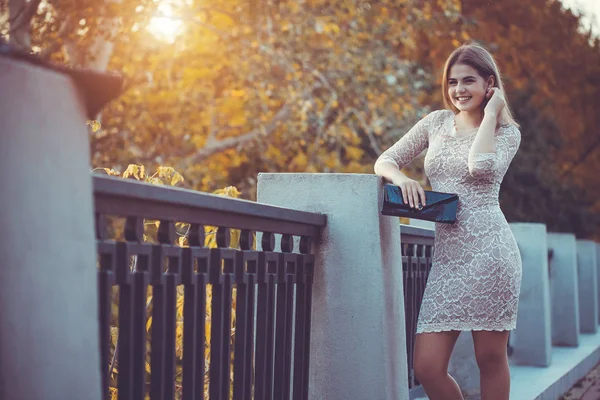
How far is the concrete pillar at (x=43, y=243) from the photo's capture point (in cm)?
201

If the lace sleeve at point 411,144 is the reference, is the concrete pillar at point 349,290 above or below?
below

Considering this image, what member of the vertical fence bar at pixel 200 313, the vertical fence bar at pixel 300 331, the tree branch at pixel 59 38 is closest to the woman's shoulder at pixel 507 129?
the vertical fence bar at pixel 300 331

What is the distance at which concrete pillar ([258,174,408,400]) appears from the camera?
14.0ft

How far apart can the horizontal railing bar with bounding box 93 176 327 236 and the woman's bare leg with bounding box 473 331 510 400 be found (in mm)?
881

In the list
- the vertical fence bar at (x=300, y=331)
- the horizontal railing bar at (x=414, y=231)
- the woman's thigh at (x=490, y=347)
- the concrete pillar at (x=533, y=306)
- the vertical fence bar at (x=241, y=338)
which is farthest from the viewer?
the concrete pillar at (x=533, y=306)

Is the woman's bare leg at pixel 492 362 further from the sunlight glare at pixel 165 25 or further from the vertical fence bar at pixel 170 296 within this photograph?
the sunlight glare at pixel 165 25

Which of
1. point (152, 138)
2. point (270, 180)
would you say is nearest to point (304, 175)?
point (270, 180)

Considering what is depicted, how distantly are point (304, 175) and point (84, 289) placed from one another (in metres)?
2.34

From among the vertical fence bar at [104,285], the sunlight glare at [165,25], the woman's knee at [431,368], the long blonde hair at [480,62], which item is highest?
the sunlight glare at [165,25]

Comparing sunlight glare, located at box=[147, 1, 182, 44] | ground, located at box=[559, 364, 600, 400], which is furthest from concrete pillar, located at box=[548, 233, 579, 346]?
sunlight glare, located at box=[147, 1, 182, 44]

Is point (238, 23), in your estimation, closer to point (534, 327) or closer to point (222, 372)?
point (534, 327)

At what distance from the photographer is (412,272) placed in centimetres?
573

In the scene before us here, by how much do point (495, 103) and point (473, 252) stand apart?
67 centimetres

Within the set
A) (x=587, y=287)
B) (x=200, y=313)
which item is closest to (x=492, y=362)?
(x=200, y=313)
